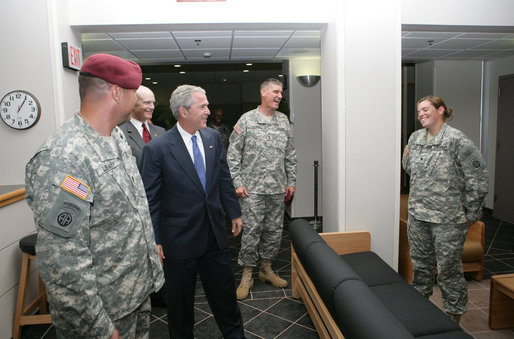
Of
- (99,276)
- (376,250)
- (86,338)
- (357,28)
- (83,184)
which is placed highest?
(357,28)

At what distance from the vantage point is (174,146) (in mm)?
2172

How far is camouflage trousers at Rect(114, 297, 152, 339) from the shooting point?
1.39 metres

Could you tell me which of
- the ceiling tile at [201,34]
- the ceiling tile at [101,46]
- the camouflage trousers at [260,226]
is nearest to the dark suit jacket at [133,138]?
the camouflage trousers at [260,226]

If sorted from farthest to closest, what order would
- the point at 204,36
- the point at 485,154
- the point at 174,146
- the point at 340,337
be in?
the point at 485,154 → the point at 204,36 → the point at 174,146 → the point at 340,337

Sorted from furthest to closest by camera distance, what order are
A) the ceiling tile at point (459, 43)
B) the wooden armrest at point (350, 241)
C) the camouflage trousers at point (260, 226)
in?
the ceiling tile at point (459, 43) → the camouflage trousers at point (260, 226) → the wooden armrest at point (350, 241)

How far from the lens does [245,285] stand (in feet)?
11.0

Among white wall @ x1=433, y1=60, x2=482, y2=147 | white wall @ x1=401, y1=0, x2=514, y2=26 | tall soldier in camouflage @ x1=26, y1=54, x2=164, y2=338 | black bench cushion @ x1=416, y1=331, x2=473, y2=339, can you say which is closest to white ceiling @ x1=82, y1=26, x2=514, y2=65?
white wall @ x1=401, y1=0, x2=514, y2=26

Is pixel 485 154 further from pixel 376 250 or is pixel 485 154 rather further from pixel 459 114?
pixel 376 250

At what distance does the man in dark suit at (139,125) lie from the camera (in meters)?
2.82

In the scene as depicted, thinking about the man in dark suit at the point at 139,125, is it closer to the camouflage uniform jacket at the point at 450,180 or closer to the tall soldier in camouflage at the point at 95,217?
the tall soldier in camouflage at the point at 95,217

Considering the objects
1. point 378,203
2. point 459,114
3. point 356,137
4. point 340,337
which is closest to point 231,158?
point 356,137

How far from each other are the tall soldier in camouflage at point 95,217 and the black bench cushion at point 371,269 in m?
1.69

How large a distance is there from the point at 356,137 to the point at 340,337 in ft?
5.95

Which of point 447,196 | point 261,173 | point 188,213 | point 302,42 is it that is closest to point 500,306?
point 447,196
